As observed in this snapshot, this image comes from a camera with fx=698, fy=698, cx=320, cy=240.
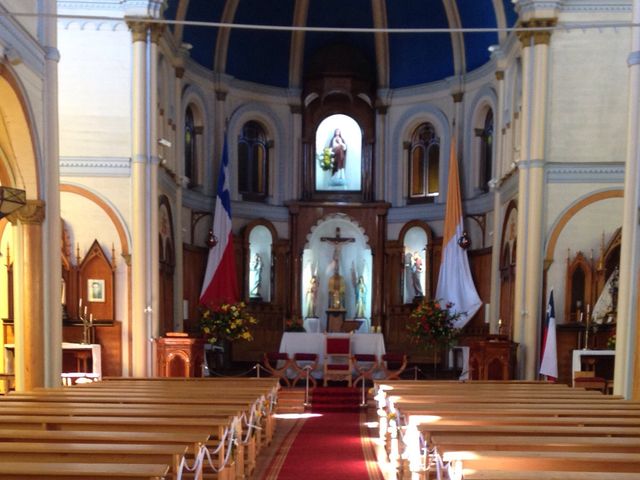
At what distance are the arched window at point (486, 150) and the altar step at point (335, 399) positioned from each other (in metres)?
7.74

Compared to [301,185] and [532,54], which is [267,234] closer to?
[301,185]

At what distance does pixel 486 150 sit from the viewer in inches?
770

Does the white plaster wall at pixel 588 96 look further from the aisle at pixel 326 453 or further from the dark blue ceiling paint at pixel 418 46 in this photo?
the aisle at pixel 326 453

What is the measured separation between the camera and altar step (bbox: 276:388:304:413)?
43.9 feet

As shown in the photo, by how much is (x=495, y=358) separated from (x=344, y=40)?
39.0ft

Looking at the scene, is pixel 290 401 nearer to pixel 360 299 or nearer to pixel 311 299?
pixel 311 299

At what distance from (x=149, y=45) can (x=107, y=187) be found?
3.12m

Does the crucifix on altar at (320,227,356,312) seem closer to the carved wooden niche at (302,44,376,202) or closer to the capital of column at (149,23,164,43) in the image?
the carved wooden niche at (302,44,376,202)

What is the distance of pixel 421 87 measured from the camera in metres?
21.1

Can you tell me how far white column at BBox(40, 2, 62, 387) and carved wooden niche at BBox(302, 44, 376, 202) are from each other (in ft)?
38.1

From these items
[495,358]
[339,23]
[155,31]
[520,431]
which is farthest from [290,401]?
[339,23]

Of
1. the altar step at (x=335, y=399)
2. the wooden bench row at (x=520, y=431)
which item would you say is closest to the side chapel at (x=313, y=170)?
the wooden bench row at (x=520, y=431)

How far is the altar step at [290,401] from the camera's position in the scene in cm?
1340

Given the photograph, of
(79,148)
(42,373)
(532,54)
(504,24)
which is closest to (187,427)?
(42,373)
